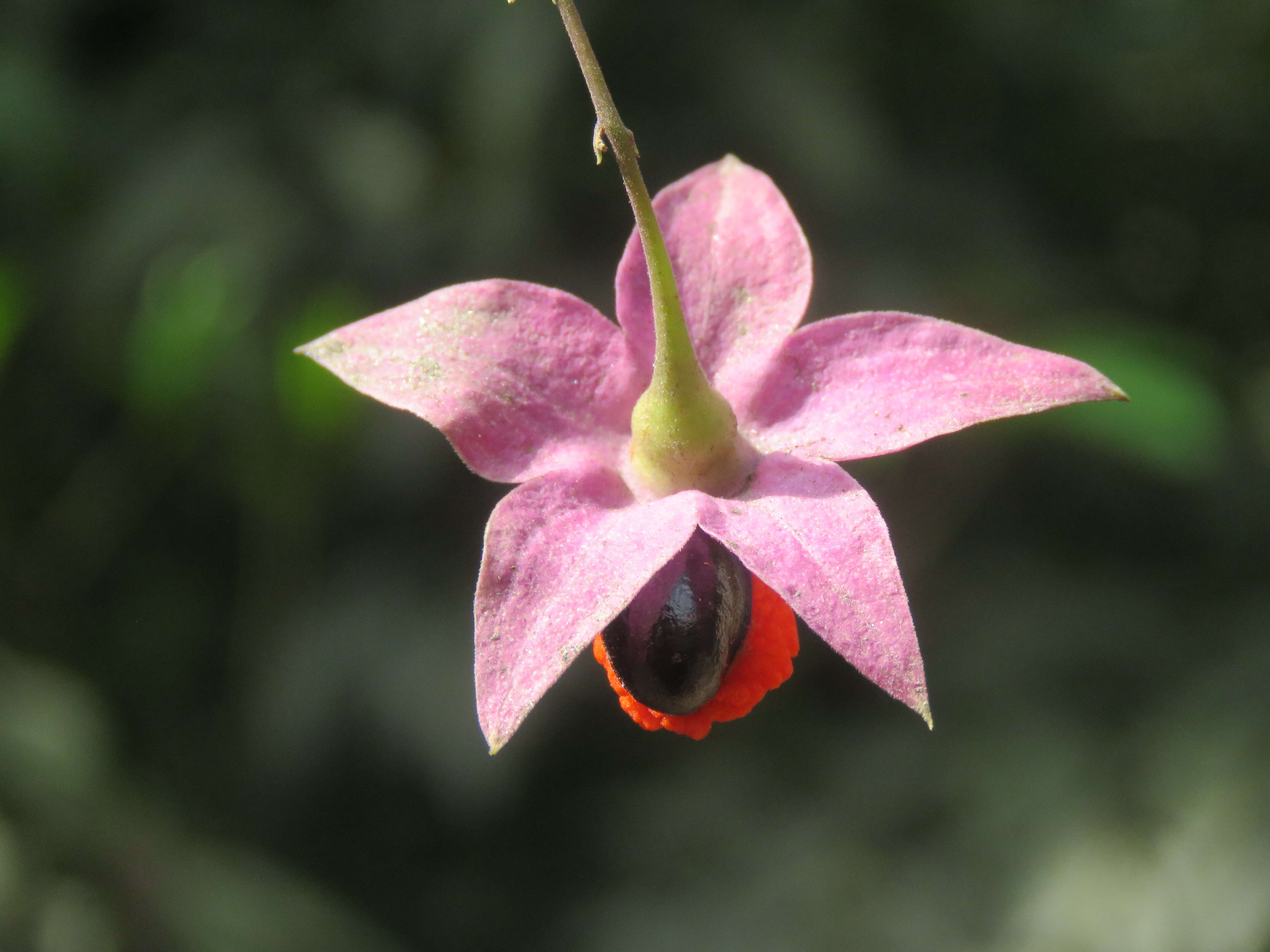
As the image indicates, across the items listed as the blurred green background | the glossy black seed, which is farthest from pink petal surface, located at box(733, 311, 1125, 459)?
the blurred green background

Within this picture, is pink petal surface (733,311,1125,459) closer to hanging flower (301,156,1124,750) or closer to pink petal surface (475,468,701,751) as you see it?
hanging flower (301,156,1124,750)

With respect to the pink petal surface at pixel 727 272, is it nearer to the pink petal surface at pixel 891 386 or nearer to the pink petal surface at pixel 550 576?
the pink petal surface at pixel 891 386

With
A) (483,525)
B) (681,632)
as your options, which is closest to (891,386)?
(681,632)

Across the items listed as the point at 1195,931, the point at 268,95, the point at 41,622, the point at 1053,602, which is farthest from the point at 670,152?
the point at 1195,931

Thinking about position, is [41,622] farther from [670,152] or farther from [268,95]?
[670,152]

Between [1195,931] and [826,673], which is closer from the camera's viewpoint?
[1195,931]

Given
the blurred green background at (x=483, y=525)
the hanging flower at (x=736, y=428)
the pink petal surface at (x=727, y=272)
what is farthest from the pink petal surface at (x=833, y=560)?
the blurred green background at (x=483, y=525)
